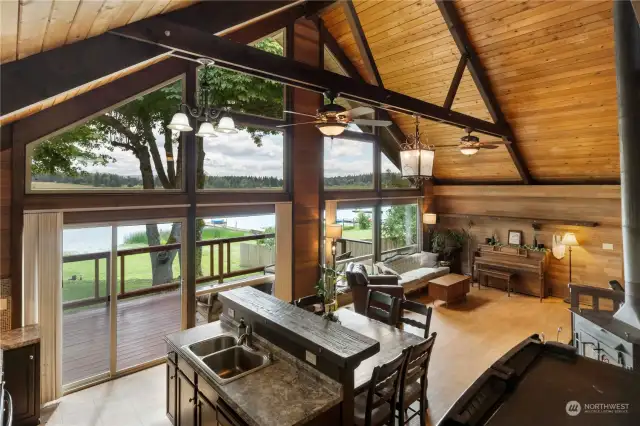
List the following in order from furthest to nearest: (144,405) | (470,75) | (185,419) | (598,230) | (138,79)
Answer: (598,230)
(470,75)
(138,79)
(144,405)
(185,419)

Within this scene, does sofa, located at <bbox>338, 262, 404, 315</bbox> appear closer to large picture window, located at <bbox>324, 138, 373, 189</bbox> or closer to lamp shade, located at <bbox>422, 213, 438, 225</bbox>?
large picture window, located at <bbox>324, 138, 373, 189</bbox>

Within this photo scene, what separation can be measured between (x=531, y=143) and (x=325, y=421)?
6800 mm

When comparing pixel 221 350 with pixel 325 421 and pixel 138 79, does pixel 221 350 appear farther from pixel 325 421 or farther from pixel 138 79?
pixel 138 79

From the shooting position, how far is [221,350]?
10.2 feet

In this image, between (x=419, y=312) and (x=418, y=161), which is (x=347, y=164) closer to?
(x=418, y=161)

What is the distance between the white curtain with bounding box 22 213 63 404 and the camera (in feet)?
12.5

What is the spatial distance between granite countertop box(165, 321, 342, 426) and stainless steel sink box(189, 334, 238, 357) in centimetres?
21

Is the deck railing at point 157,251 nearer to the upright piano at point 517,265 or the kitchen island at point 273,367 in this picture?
the kitchen island at point 273,367

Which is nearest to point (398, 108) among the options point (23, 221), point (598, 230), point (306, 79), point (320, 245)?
point (306, 79)

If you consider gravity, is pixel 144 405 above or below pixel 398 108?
below

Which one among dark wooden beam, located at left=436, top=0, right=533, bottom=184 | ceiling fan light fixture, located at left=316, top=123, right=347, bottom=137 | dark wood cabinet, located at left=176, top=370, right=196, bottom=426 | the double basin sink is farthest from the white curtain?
dark wooden beam, located at left=436, top=0, right=533, bottom=184

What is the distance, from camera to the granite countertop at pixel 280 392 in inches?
84.3

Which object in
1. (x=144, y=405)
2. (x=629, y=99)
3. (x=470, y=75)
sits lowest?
(x=144, y=405)

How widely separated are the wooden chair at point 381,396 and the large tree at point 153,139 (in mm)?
3460
